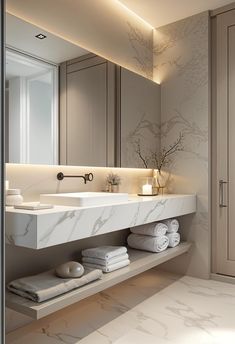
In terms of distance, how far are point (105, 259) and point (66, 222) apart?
565 millimetres

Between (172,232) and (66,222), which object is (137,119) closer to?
(172,232)

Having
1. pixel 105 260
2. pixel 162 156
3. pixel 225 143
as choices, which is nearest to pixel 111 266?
pixel 105 260

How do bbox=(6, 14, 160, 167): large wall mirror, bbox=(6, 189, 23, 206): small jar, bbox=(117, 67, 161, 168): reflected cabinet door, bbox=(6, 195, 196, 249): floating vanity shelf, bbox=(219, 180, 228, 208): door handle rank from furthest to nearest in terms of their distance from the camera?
1. bbox=(219, 180, 228, 208): door handle
2. bbox=(117, 67, 161, 168): reflected cabinet door
3. bbox=(6, 14, 160, 167): large wall mirror
4. bbox=(6, 189, 23, 206): small jar
5. bbox=(6, 195, 196, 249): floating vanity shelf

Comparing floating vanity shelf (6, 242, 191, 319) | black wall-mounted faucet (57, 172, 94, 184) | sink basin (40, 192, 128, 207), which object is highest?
black wall-mounted faucet (57, 172, 94, 184)

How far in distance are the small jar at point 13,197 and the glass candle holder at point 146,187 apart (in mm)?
1309

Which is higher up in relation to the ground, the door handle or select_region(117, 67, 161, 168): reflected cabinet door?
select_region(117, 67, 161, 168): reflected cabinet door

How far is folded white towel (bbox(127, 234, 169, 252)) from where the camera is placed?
259 cm

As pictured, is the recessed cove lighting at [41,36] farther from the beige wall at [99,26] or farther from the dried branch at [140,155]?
the dried branch at [140,155]

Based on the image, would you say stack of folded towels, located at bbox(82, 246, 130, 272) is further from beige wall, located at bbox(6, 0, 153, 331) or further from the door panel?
the door panel

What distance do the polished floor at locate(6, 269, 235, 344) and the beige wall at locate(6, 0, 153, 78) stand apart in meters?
1.97

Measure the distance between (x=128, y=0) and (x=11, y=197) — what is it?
6.53 feet

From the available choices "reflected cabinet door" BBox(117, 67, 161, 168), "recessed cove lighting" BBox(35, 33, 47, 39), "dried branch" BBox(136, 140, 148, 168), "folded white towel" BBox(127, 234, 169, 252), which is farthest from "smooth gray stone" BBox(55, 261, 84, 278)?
"recessed cove lighting" BBox(35, 33, 47, 39)

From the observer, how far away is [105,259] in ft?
6.79

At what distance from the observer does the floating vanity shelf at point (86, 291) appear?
157cm
